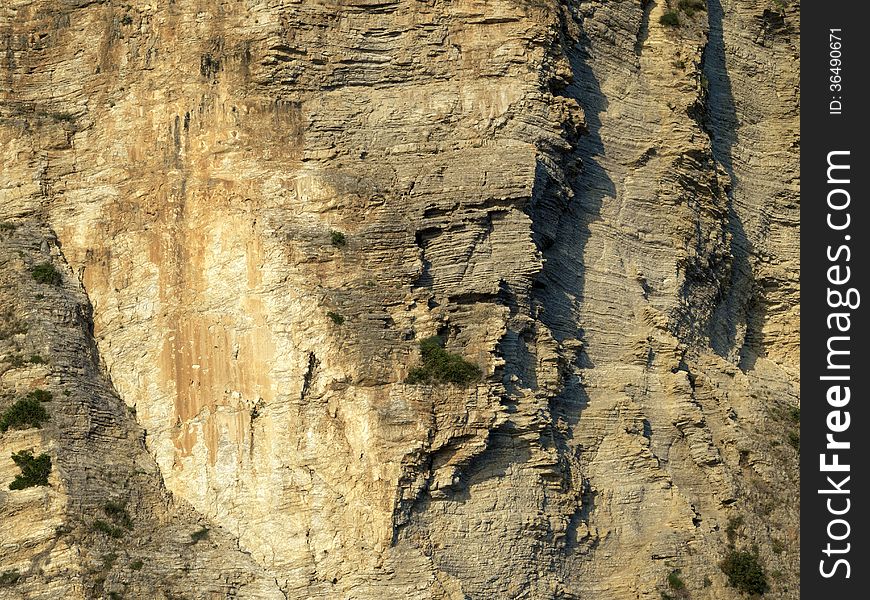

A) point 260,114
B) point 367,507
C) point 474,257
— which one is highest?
point 260,114

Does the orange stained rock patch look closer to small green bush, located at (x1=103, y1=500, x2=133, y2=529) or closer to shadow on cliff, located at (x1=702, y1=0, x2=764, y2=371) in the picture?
small green bush, located at (x1=103, y1=500, x2=133, y2=529)

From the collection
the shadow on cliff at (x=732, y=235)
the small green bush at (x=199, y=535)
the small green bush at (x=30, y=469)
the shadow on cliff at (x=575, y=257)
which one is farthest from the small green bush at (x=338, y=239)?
the shadow on cliff at (x=732, y=235)

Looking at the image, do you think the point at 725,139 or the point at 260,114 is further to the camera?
the point at 725,139

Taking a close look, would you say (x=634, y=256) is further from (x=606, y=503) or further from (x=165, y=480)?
(x=165, y=480)

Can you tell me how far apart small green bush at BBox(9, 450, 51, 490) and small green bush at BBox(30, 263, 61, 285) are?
5.15m

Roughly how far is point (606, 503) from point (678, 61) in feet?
38.9

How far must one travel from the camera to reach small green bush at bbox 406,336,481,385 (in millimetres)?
48719

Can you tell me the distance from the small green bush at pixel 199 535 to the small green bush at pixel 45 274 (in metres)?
6.98

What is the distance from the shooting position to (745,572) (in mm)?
50312

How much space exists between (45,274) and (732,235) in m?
17.2

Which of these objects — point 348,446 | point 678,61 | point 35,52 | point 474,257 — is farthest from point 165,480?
point 678,61

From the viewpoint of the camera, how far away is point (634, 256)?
54.2 m

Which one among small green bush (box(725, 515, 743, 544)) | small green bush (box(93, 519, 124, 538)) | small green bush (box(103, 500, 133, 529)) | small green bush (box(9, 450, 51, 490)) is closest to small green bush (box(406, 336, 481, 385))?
small green bush (box(103, 500, 133, 529))

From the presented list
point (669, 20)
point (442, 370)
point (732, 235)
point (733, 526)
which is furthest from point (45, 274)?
point (732, 235)
